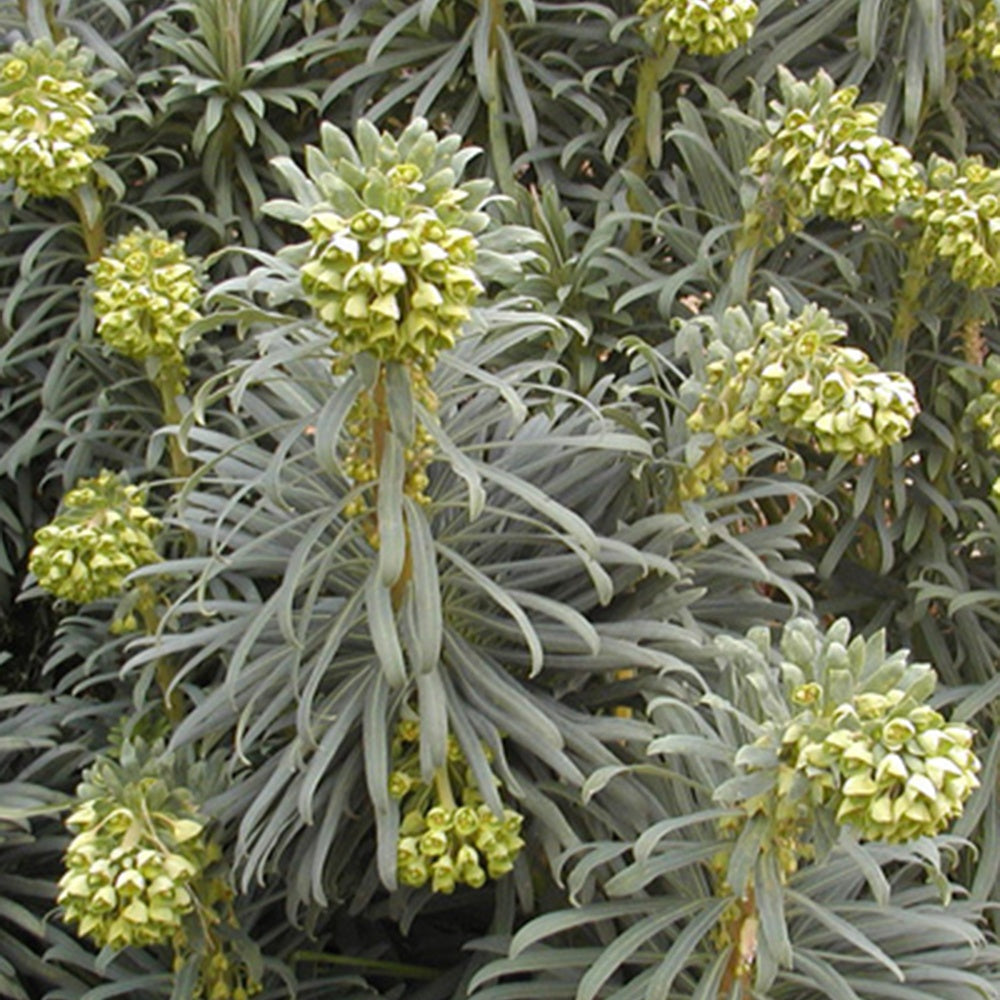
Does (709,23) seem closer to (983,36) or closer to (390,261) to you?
(983,36)

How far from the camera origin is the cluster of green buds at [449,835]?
1.46 meters

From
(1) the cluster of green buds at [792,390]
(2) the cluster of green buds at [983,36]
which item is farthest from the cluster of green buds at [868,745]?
(2) the cluster of green buds at [983,36]

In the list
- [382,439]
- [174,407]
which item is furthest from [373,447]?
[174,407]

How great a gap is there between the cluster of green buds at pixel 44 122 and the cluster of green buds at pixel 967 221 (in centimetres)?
123

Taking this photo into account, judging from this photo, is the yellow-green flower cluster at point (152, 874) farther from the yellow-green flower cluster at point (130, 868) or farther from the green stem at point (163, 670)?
the green stem at point (163, 670)

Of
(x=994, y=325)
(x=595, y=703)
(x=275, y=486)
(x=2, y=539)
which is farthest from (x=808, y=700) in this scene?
(x=2, y=539)

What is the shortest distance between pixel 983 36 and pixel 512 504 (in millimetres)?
1091

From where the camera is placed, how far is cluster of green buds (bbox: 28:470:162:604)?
70.9 inches

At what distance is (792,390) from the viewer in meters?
1.42

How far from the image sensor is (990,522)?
6.55ft

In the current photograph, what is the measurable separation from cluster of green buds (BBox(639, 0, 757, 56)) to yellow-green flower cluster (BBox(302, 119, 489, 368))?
0.76 metres

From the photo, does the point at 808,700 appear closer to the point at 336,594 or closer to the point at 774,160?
the point at 336,594

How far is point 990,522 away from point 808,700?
889 mm

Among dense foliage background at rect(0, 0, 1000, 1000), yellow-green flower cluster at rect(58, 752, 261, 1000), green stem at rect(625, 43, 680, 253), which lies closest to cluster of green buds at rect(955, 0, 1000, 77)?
dense foliage background at rect(0, 0, 1000, 1000)
